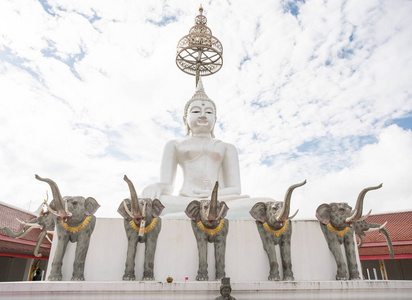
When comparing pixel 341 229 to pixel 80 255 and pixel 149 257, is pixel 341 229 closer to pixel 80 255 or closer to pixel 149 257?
pixel 149 257

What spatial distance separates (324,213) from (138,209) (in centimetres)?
317

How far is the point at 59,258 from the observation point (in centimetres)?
486

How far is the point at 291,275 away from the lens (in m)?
5.02

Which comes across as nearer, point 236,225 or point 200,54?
point 236,225

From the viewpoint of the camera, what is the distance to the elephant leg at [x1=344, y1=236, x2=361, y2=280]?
5.19 m

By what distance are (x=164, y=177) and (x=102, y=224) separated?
9.58ft

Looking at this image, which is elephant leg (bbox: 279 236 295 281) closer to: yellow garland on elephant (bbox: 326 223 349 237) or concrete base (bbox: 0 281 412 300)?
concrete base (bbox: 0 281 412 300)

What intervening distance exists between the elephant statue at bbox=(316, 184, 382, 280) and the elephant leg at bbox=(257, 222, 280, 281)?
995mm

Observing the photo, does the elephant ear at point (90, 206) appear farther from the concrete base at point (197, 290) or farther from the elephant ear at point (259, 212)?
the elephant ear at point (259, 212)

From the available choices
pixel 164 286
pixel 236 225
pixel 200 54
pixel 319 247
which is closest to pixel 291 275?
pixel 319 247

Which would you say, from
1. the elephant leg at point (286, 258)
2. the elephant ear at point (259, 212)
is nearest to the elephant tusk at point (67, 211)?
the elephant ear at point (259, 212)

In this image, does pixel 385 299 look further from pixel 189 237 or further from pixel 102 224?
pixel 102 224

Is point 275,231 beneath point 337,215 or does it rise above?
beneath

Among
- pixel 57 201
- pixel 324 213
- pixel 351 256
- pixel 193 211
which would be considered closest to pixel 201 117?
pixel 193 211
